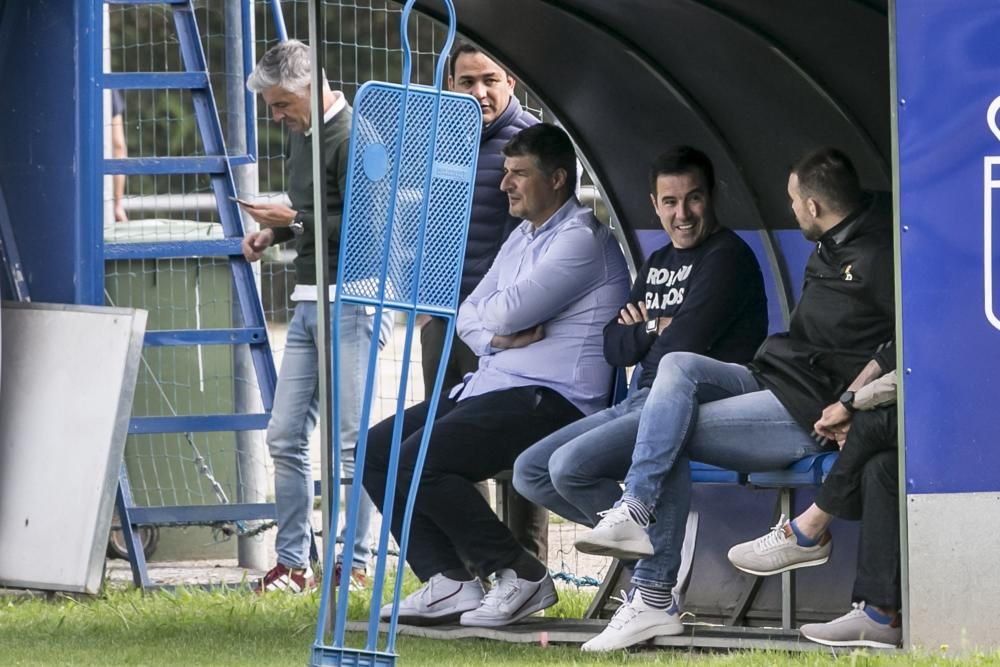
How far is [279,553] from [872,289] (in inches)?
127

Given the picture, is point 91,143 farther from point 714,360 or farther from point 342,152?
point 714,360

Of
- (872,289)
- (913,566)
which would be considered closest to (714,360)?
(872,289)

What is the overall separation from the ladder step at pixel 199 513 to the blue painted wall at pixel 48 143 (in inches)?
39.6

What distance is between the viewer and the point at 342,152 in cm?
838

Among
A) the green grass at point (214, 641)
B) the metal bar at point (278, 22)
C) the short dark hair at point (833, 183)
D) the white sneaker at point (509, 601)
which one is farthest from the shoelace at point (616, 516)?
the metal bar at point (278, 22)

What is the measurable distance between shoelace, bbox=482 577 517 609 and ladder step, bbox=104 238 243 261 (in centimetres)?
258

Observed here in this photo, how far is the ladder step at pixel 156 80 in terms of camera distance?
8.91 meters

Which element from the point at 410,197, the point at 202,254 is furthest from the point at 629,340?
the point at 202,254

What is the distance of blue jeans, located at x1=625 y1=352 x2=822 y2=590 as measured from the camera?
668cm

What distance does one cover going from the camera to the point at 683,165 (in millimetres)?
7199

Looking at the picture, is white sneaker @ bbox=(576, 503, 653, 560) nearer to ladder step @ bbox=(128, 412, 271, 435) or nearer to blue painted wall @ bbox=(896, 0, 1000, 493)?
blue painted wall @ bbox=(896, 0, 1000, 493)

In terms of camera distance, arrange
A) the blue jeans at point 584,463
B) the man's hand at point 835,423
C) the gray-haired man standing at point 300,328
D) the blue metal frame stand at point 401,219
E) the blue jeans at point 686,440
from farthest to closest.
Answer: the gray-haired man standing at point 300,328, the blue jeans at point 584,463, the blue jeans at point 686,440, the man's hand at point 835,423, the blue metal frame stand at point 401,219

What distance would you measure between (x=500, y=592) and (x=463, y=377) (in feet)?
4.25

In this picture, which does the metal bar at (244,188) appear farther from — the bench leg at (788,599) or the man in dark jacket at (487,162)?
the bench leg at (788,599)
